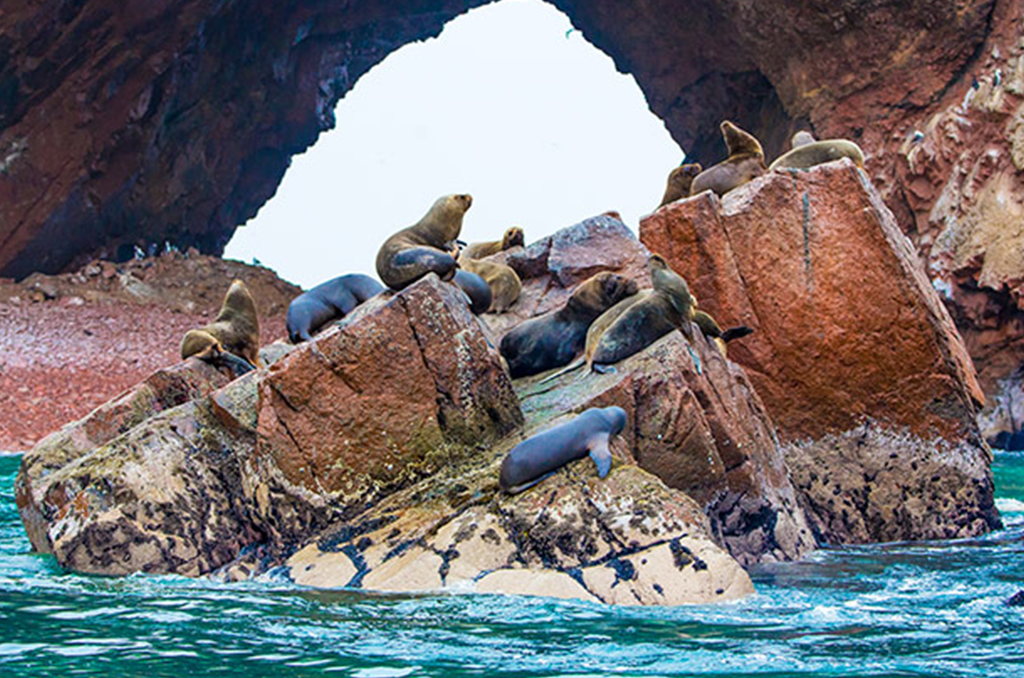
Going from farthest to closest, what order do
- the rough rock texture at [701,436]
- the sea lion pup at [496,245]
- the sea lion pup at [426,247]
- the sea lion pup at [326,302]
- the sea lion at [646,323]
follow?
the sea lion pup at [496,245]
the sea lion pup at [326,302]
the sea lion pup at [426,247]
the sea lion at [646,323]
the rough rock texture at [701,436]

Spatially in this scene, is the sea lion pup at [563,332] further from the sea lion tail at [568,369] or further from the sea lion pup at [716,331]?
the sea lion pup at [716,331]

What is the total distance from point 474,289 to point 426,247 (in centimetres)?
64

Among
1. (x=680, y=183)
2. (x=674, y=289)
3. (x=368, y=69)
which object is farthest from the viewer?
(x=368, y=69)

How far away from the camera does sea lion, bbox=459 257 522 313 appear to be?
26.7ft

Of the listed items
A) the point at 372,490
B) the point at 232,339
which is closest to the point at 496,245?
the point at 232,339

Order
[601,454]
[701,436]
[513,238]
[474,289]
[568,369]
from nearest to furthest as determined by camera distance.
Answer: [601,454]
[701,436]
[568,369]
[474,289]
[513,238]

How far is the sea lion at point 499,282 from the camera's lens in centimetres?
815

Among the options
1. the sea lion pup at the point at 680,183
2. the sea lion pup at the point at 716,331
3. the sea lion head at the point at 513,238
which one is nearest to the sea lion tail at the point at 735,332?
the sea lion pup at the point at 716,331

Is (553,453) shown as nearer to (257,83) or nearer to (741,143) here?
(741,143)

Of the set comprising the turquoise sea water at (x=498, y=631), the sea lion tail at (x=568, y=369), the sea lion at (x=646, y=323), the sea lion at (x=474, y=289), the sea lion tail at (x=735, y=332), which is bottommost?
the turquoise sea water at (x=498, y=631)

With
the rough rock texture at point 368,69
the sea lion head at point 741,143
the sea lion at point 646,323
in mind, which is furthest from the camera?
the rough rock texture at point 368,69

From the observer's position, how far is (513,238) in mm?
9859

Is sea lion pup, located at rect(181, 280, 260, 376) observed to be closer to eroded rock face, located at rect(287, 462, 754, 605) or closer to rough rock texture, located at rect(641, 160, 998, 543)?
eroded rock face, located at rect(287, 462, 754, 605)

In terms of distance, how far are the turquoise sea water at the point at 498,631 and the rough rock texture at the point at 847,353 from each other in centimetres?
171
